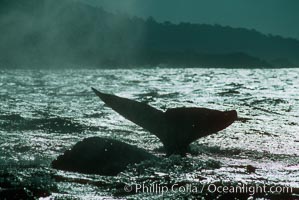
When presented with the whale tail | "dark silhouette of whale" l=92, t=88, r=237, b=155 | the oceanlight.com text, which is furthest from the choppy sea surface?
the whale tail

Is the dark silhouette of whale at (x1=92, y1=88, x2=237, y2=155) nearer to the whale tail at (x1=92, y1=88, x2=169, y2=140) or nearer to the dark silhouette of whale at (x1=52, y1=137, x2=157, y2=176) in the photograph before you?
the whale tail at (x1=92, y1=88, x2=169, y2=140)

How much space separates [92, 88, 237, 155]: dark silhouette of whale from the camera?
905cm

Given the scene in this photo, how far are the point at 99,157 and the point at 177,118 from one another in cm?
179

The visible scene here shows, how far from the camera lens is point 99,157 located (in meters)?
8.60

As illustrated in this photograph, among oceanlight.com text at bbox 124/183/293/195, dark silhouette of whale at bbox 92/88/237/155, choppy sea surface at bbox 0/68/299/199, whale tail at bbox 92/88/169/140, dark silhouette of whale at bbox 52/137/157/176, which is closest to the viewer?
oceanlight.com text at bbox 124/183/293/195

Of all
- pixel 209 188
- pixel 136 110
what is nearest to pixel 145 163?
pixel 136 110

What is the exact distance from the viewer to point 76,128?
16547 mm

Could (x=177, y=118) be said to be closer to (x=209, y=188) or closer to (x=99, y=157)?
(x=99, y=157)

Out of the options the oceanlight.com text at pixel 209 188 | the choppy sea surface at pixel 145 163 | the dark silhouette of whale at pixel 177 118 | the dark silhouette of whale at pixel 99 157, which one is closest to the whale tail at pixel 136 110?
the dark silhouette of whale at pixel 177 118

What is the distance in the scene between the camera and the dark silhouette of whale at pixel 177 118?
905 cm

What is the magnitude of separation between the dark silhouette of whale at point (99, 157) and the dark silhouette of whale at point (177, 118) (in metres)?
0.69

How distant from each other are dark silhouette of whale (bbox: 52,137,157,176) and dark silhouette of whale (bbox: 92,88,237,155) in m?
0.69

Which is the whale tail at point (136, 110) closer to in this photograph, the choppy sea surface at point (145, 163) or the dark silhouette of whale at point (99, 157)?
the dark silhouette of whale at point (99, 157)

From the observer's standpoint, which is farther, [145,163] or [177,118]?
[177,118]
